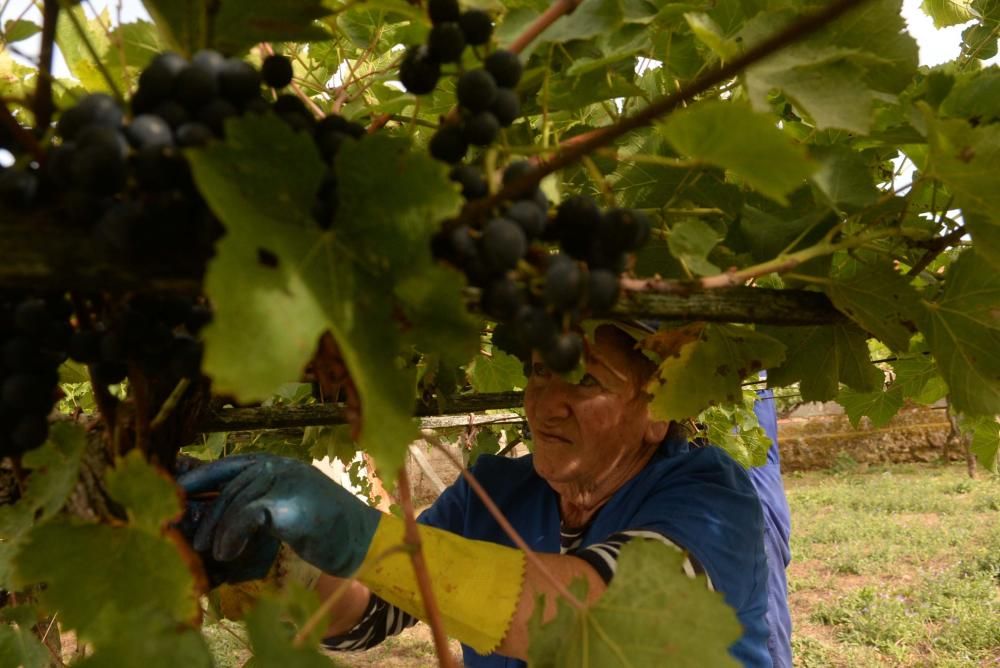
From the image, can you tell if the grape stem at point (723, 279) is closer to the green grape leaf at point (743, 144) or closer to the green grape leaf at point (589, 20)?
the green grape leaf at point (743, 144)

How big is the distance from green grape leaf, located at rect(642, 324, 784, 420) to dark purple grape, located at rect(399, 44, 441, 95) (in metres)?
0.61

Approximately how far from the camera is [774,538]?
2.62 metres

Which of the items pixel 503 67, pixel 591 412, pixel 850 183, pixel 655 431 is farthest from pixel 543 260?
pixel 655 431

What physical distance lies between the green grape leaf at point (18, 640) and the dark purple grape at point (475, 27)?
2.83 ft

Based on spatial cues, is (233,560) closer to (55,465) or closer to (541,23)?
(55,465)

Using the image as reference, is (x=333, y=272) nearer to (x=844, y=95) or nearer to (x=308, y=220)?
(x=308, y=220)

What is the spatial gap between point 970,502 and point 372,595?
293 inches

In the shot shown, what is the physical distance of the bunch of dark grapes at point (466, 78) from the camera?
541 millimetres

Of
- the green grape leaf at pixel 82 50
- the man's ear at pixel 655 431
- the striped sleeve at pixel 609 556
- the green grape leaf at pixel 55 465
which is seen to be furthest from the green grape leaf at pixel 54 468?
the man's ear at pixel 655 431

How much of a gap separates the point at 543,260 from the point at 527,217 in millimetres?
52

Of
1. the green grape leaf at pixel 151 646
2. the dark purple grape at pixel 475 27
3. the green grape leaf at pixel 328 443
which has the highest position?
the dark purple grape at pixel 475 27

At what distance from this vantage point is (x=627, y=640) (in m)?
0.69

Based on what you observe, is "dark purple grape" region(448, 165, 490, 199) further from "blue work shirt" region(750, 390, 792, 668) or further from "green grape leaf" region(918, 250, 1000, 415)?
"blue work shirt" region(750, 390, 792, 668)

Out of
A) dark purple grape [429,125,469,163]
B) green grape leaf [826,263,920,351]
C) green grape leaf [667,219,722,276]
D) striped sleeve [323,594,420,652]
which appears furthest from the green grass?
dark purple grape [429,125,469,163]
